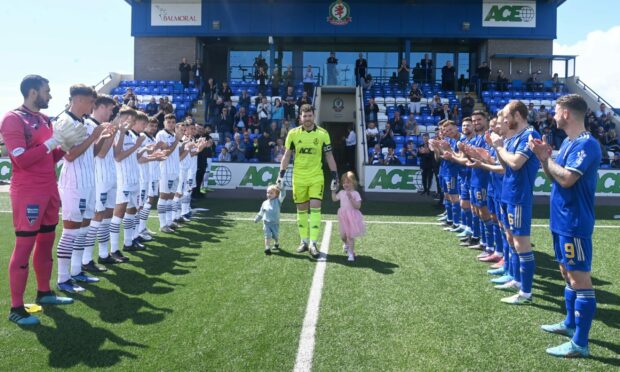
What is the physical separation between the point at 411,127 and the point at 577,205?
17.2 meters

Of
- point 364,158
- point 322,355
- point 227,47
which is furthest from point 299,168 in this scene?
point 227,47

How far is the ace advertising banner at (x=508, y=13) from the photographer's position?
26.7m

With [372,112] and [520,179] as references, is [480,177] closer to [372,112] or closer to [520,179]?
[520,179]

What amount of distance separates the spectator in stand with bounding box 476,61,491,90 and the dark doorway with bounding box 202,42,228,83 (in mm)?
14519

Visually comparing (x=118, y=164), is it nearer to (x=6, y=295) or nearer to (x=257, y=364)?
(x=6, y=295)

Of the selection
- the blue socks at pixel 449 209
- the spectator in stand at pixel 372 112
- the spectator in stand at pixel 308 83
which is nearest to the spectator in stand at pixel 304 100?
the spectator in stand at pixel 308 83

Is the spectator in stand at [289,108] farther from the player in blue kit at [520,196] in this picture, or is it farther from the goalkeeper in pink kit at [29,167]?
the goalkeeper in pink kit at [29,167]

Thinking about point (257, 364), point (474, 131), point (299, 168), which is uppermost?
point (474, 131)

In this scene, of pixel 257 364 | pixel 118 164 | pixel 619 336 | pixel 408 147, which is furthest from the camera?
pixel 408 147

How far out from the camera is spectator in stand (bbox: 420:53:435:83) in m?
26.7

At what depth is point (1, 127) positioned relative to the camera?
495 cm

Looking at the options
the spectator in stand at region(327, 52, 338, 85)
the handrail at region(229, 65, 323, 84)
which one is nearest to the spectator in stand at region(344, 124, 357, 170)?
the spectator in stand at region(327, 52, 338, 85)

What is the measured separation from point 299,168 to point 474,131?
3.39 meters

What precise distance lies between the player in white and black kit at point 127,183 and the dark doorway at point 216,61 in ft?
73.5
